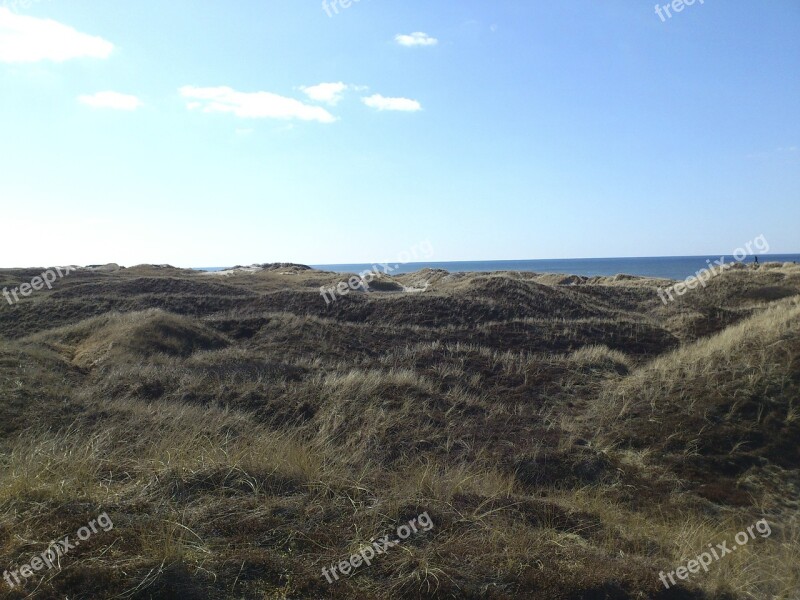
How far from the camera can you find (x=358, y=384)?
13.0 metres

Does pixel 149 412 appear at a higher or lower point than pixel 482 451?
higher

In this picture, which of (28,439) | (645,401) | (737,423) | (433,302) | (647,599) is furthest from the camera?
(433,302)

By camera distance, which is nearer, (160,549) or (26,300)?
(160,549)

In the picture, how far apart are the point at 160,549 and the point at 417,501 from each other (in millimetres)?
2287

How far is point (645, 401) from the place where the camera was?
1255 cm

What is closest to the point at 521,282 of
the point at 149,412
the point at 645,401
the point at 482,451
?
the point at 645,401

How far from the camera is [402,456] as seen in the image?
31.5 ft

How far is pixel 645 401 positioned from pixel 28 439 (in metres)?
11.7

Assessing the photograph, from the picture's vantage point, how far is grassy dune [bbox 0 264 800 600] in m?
4.11

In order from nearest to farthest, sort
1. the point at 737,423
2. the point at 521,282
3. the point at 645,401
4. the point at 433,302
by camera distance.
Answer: the point at 737,423
the point at 645,401
the point at 433,302
the point at 521,282

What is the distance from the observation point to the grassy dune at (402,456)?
13.5 feet

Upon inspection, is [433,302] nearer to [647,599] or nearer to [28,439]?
[28,439]

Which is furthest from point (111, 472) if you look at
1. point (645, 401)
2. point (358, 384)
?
point (645, 401)

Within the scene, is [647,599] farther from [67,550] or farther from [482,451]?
[482,451]
